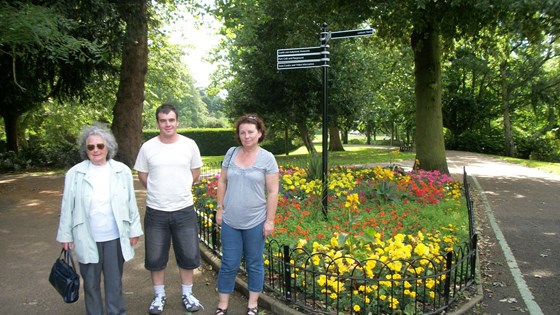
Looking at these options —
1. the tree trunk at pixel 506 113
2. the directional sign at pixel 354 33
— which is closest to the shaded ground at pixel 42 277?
the directional sign at pixel 354 33

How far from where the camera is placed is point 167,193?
3.83 meters

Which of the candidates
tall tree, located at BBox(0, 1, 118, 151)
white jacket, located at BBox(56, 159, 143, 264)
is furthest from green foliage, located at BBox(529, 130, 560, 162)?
white jacket, located at BBox(56, 159, 143, 264)

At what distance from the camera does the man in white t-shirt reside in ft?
12.5

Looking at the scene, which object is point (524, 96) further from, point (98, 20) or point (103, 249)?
point (103, 249)

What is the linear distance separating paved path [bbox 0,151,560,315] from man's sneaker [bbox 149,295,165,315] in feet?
0.38

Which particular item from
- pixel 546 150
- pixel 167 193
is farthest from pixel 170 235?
pixel 546 150

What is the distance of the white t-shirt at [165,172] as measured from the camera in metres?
3.82

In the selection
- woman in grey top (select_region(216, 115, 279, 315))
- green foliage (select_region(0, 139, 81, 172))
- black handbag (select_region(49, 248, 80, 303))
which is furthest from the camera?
green foliage (select_region(0, 139, 81, 172))

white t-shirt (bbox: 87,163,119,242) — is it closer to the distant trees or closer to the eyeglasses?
the eyeglasses

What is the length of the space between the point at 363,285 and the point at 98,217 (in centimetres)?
240

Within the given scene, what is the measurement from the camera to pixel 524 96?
29.7 m

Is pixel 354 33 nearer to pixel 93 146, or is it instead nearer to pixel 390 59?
pixel 93 146

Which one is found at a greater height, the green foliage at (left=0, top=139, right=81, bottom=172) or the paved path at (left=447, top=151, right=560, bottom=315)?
the green foliage at (left=0, top=139, right=81, bottom=172)

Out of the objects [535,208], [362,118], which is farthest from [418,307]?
[362,118]
